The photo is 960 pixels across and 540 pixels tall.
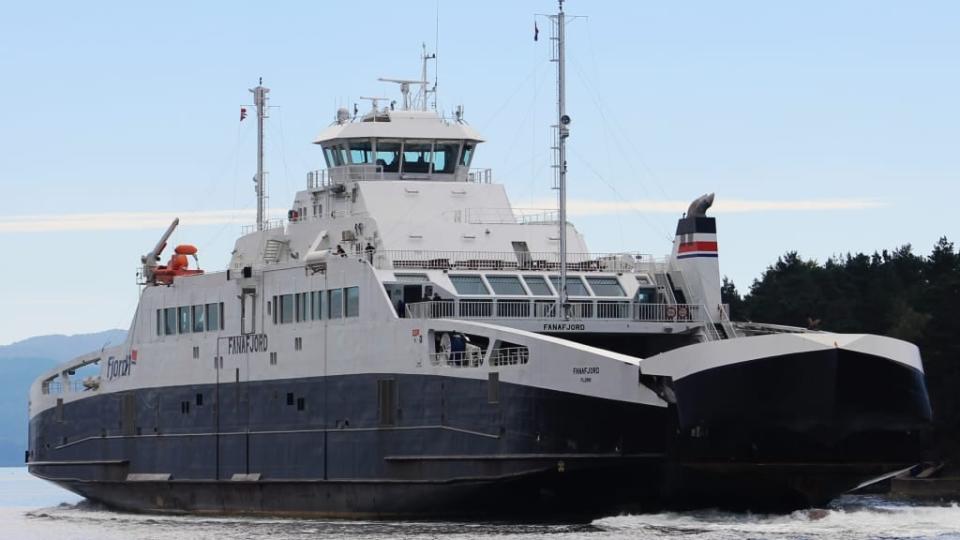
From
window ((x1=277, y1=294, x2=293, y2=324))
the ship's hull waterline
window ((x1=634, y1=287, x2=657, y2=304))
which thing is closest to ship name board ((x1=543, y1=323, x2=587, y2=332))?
window ((x1=634, y1=287, x2=657, y2=304))

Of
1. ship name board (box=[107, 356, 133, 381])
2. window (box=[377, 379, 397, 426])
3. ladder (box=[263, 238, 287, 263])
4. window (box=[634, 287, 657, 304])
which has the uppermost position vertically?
ladder (box=[263, 238, 287, 263])

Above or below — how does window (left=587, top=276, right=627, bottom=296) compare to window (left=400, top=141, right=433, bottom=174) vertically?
below

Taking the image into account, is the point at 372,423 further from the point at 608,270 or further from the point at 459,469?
the point at 608,270

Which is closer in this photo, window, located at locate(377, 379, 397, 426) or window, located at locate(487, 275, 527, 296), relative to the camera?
window, located at locate(377, 379, 397, 426)

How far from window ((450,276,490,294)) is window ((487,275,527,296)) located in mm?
227

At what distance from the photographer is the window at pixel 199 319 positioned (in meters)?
50.9

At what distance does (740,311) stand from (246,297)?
3018 centimetres

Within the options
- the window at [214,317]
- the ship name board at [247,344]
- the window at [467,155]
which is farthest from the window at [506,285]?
the window at [214,317]

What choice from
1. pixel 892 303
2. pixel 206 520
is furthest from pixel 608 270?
pixel 892 303

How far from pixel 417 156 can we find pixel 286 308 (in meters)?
5.81

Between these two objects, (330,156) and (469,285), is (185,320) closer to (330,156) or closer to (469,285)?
(330,156)

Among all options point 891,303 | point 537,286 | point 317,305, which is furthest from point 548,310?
point 891,303

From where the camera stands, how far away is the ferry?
37719 millimetres

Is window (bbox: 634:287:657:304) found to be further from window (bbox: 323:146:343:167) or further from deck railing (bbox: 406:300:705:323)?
window (bbox: 323:146:343:167)
